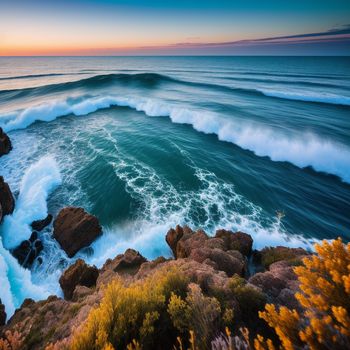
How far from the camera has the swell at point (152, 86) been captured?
31.4m

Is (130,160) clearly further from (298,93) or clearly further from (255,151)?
(298,93)

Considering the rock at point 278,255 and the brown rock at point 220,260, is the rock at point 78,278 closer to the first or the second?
the brown rock at point 220,260

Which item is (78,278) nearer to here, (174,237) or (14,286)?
(14,286)

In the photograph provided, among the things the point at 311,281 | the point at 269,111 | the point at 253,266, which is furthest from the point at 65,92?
the point at 311,281

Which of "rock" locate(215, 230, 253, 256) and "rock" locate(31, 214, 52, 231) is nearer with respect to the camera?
"rock" locate(215, 230, 253, 256)

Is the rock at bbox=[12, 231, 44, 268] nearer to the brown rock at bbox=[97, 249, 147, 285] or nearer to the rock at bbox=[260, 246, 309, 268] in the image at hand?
the brown rock at bbox=[97, 249, 147, 285]

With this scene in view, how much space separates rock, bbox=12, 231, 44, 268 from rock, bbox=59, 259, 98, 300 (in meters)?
2.80

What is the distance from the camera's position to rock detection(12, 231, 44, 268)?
9.31m

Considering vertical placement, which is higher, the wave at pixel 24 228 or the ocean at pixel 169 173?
the wave at pixel 24 228

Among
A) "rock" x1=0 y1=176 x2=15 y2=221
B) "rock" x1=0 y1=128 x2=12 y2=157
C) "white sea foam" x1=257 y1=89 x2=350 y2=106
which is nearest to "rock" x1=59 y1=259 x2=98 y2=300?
"rock" x1=0 y1=176 x2=15 y2=221

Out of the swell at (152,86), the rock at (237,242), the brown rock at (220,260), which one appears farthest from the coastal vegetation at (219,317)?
the swell at (152,86)

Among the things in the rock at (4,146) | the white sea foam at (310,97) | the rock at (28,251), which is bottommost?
the white sea foam at (310,97)

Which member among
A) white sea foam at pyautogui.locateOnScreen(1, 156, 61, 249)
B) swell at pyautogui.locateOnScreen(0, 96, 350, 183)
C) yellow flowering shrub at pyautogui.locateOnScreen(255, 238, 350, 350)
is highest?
yellow flowering shrub at pyautogui.locateOnScreen(255, 238, 350, 350)

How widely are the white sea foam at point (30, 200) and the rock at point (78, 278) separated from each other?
404 centimetres
